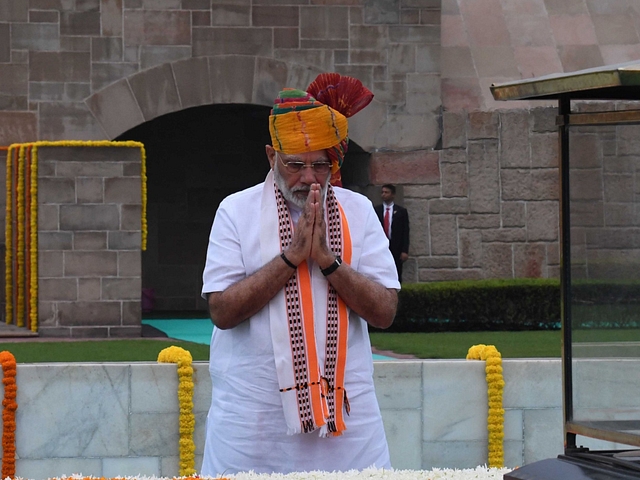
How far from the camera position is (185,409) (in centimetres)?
652

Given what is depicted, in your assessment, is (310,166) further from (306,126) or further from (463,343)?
(463,343)

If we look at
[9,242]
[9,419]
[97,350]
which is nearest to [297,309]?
[9,419]

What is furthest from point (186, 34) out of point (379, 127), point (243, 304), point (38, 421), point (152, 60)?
point (243, 304)

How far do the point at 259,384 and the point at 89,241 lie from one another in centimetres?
903

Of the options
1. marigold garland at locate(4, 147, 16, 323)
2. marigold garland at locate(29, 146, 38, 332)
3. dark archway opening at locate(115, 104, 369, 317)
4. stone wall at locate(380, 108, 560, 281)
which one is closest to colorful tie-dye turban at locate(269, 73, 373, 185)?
marigold garland at locate(29, 146, 38, 332)

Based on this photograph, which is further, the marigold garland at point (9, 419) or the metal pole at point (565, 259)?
the marigold garland at point (9, 419)

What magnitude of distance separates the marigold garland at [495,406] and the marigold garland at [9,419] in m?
2.43

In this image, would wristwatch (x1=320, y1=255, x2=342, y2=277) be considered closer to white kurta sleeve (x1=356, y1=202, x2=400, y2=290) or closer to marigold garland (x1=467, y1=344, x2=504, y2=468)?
white kurta sleeve (x1=356, y1=202, x2=400, y2=290)

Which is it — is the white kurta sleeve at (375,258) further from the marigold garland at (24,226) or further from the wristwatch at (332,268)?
the marigold garland at (24,226)

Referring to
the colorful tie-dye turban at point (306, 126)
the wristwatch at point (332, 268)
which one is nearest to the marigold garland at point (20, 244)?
the colorful tie-dye turban at point (306, 126)

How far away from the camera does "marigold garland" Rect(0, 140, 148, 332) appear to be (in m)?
12.4

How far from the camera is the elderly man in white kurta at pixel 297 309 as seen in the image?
3.67m

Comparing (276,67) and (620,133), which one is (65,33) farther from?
(620,133)

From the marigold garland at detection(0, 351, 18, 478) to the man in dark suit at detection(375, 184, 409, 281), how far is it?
27.5 feet
